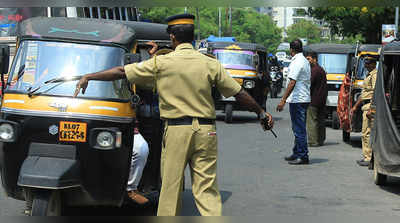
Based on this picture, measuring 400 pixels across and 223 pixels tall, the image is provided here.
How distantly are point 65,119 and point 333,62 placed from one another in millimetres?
16425

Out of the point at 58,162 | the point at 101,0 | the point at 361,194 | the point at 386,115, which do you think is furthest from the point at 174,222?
the point at 386,115

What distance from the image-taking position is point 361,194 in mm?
9797

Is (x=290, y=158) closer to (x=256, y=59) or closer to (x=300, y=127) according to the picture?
(x=300, y=127)

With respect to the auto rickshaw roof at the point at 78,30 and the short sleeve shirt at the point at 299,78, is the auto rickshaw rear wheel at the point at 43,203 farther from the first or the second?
the short sleeve shirt at the point at 299,78

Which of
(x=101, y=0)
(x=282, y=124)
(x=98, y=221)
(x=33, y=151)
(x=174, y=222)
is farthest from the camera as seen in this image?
(x=282, y=124)

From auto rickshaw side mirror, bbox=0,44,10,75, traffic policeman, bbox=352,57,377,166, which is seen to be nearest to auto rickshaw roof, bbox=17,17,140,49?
auto rickshaw side mirror, bbox=0,44,10,75

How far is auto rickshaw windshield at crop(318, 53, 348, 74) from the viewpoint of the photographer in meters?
22.2

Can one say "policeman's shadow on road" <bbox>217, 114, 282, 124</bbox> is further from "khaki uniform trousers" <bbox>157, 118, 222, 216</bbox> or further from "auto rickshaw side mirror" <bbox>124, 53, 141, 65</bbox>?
"khaki uniform trousers" <bbox>157, 118, 222, 216</bbox>

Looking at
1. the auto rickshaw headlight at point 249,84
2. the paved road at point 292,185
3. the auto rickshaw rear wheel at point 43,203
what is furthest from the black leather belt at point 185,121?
the auto rickshaw headlight at point 249,84

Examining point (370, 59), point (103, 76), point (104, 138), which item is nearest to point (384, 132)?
point (370, 59)

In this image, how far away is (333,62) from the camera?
22.5 m

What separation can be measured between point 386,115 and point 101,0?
4201 mm

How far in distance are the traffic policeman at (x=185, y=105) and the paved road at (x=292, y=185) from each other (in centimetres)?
234

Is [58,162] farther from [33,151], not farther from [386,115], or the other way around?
[386,115]
